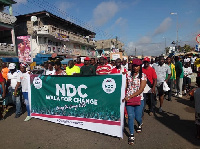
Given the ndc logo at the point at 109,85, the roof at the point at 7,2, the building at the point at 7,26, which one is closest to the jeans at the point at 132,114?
the ndc logo at the point at 109,85

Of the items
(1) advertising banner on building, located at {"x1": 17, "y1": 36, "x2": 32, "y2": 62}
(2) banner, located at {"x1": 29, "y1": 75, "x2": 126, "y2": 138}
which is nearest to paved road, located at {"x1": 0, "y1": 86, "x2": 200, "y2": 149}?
(2) banner, located at {"x1": 29, "y1": 75, "x2": 126, "y2": 138}

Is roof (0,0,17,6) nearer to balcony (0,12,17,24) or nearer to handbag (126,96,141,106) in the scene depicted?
balcony (0,12,17,24)

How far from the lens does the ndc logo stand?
3.84 metres

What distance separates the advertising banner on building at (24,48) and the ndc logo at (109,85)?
1878 cm

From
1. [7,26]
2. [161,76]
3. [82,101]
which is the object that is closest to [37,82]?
[82,101]

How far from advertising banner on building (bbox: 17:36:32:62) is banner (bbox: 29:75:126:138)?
55.6 feet

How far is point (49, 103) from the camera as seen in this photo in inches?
193

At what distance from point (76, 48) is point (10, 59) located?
58.9ft

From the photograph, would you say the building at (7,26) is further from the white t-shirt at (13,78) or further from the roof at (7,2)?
the white t-shirt at (13,78)

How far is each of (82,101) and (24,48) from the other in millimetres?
20199

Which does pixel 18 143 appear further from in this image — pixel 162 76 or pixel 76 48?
pixel 76 48

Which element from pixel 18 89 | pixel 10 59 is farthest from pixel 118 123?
pixel 10 59

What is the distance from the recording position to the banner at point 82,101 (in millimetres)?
3803

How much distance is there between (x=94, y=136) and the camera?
3.91 metres
